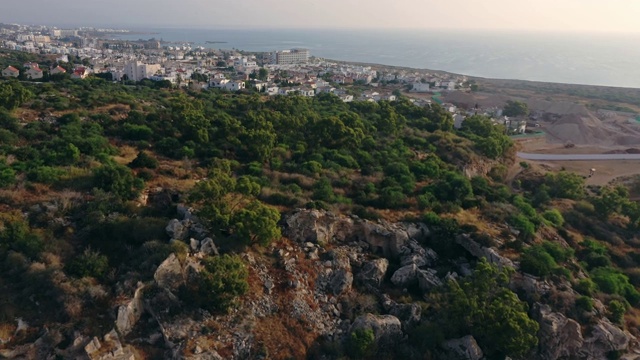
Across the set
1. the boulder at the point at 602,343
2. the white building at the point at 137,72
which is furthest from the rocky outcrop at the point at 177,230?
the white building at the point at 137,72

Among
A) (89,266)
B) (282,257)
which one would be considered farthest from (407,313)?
(89,266)

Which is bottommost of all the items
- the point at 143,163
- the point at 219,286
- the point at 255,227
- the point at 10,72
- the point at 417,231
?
the point at 219,286

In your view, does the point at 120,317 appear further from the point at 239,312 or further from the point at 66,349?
the point at 239,312

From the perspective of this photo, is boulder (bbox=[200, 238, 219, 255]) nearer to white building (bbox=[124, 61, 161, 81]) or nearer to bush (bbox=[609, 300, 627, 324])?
bush (bbox=[609, 300, 627, 324])

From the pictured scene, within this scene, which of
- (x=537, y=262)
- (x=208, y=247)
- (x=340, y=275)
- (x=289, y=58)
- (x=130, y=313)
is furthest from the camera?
(x=289, y=58)

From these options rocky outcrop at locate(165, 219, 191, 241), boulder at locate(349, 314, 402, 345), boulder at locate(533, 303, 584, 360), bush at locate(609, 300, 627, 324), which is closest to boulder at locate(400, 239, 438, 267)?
boulder at locate(349, 314, 402, 345)

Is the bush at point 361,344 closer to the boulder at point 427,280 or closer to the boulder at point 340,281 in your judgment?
the boulder at point 340,281

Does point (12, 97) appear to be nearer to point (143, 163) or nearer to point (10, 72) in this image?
point (143, 163)
